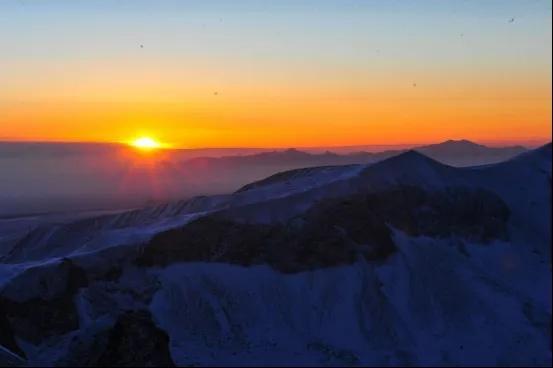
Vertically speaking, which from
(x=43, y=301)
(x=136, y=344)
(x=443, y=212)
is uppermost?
(x=443, y=212)

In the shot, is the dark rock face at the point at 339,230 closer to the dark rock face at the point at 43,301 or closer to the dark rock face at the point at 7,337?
the dark rock face at the point at 43,301

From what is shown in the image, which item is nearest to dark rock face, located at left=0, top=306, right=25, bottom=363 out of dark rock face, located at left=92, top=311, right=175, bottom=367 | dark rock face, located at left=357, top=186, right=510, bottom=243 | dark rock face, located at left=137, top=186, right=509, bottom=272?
dark rock face, located at left=92, top=311, right=175, bottom=367

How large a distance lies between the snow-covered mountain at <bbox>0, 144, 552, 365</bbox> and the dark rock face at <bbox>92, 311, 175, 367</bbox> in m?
0.08

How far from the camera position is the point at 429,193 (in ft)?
192

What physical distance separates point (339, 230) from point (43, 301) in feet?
66.4

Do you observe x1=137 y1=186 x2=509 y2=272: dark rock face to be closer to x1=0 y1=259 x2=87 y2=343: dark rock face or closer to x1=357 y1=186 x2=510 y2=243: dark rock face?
x1=357 y1=186 x2=510 y2=243: dark rock face

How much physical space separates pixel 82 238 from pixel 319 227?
43228 mm

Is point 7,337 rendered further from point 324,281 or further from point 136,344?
point 324,281

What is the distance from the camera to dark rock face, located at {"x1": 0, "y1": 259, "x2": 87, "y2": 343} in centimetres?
4894

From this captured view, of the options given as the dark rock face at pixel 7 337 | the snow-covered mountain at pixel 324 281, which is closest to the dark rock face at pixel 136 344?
the snow-covered mountain at pixel 324 281

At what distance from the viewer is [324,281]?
5272 centimetres

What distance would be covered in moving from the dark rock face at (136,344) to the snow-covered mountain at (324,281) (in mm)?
79

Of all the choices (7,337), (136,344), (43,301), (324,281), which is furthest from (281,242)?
(7,337)

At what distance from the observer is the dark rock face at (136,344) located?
4561cm
